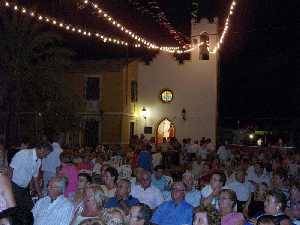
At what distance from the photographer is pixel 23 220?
14.6 feet

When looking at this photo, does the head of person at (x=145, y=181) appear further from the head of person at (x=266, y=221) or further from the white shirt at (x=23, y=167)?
the head of person at (x=266, y=221)

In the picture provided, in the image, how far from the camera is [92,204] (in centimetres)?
622

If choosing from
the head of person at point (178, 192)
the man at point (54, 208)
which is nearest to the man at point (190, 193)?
the head of person at point (178, 192)

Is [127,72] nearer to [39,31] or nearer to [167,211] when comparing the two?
[39,31]

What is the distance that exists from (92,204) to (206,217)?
1.41 m

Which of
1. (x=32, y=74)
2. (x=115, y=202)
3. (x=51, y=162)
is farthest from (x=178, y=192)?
(x=32, y=74)

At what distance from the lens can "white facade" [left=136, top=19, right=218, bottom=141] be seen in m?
28.2

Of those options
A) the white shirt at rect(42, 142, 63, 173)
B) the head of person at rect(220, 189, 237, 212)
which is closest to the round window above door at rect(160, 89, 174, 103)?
the white shirt at rect(42, 142, 63, 173)

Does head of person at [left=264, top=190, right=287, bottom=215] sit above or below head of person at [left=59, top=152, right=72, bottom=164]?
below

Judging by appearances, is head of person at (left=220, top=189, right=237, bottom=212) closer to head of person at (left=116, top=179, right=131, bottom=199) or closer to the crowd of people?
the crowd of people

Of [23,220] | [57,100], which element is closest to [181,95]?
[57,100]

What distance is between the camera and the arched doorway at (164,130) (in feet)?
94.8

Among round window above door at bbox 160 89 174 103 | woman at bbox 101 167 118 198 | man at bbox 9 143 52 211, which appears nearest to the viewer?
woman at bbox 101 167 118 198

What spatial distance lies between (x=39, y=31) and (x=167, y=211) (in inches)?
669
